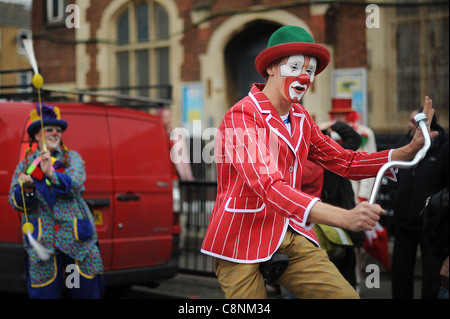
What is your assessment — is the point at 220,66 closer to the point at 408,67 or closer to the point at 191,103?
the point at 191,103

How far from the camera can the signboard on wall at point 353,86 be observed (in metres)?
11.0

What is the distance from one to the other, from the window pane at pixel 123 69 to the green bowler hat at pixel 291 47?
458 inches

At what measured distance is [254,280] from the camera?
3.11 metres

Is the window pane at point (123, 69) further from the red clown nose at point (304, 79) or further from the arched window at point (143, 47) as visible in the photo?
the red clown nose at point (304, 79)

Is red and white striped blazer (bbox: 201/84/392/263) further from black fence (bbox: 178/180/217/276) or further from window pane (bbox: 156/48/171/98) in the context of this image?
window pane (bbox: 156/48/171/98)

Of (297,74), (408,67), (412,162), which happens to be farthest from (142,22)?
(412,162)

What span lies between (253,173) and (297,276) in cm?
61

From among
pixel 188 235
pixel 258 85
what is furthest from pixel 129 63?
pixel 258 85

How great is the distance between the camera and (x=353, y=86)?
1116 centimetres

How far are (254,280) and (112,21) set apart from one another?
12161 mm

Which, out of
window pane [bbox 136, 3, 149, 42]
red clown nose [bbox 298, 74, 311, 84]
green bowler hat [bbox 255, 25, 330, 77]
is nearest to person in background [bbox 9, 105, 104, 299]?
green bowler hat [bbox 255, 25, 330, 77]

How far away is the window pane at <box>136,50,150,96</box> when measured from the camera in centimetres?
1440

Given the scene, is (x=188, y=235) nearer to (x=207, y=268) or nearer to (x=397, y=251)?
(x=207, y=268)

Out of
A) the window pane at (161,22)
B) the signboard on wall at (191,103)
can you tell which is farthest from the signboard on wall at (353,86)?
the window pane at (161,22)
